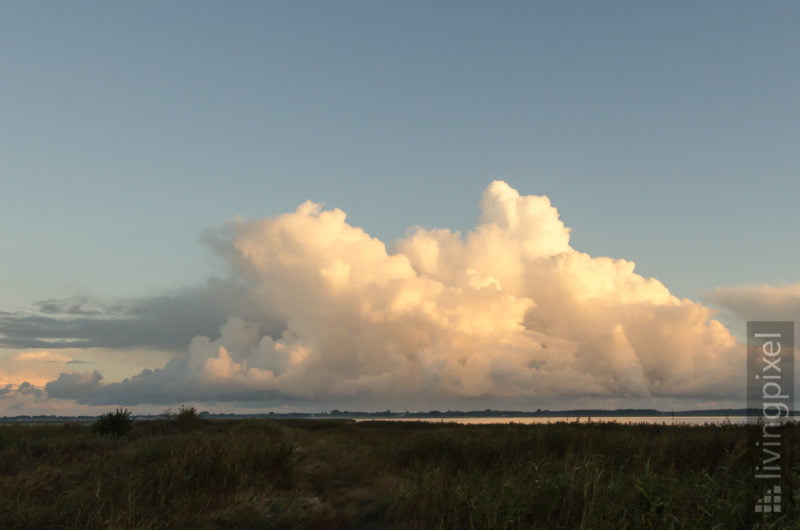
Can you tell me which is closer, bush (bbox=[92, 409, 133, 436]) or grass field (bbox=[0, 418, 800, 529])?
grass field (bbox=[0, 418, 800, 529])

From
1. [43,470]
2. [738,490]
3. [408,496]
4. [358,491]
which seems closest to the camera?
[738,490]

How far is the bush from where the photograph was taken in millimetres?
31922

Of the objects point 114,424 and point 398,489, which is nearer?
point 398,489

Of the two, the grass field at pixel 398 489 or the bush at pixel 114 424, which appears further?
the bush at pixel 114 424

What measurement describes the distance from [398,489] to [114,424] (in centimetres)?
2666

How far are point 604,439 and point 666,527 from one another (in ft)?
39.6

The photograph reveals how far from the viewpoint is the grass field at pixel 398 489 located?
9.36 m

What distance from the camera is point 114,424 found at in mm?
32281

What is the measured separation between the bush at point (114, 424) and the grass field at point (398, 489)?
12.5 meters

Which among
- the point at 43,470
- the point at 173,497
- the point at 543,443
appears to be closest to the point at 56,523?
the point at 173,497

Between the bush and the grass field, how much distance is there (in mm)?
12542

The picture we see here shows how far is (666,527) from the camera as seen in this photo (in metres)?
8.52

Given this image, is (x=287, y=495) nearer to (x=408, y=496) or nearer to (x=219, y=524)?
(x=219, y=524)

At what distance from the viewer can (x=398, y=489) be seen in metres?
12.4
